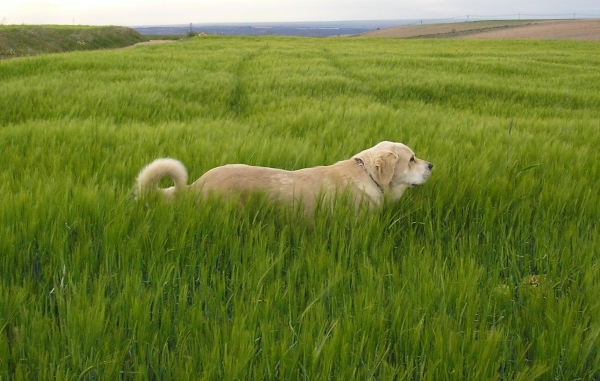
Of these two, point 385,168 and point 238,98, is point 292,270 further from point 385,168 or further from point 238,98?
point 238,98

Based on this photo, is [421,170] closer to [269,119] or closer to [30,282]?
[30,282]

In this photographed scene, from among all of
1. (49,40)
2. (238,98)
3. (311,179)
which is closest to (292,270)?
(311,179)

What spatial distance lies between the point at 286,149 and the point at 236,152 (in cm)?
40

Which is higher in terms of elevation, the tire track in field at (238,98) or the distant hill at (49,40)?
the distant hill at (49,40)

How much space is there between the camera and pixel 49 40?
114 ft

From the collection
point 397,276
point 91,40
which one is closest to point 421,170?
point 397,276

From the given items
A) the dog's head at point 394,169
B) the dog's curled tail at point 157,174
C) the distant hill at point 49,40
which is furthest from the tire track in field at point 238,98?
the distant hill at point 49,40

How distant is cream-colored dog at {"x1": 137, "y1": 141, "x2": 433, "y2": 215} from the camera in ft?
8.82

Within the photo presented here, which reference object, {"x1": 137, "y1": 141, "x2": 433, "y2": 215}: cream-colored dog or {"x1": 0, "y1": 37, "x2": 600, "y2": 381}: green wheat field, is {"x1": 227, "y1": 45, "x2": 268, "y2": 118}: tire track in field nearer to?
{"x1": 0, "y1": 37, "x2": 600, "y2": 381}: green wheat field

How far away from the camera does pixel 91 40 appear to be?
1585 inches

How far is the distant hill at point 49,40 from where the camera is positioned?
30.2 meters

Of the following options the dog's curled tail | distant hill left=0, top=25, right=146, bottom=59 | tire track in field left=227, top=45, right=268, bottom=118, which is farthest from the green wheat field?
distant hill left=0, top=25, right=146, bottom=59

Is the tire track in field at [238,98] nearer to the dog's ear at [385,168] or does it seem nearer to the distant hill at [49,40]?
the dog's ear at [385,168]

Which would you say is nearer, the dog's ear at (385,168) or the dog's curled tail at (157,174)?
the dog's curled tail at (157,174)
